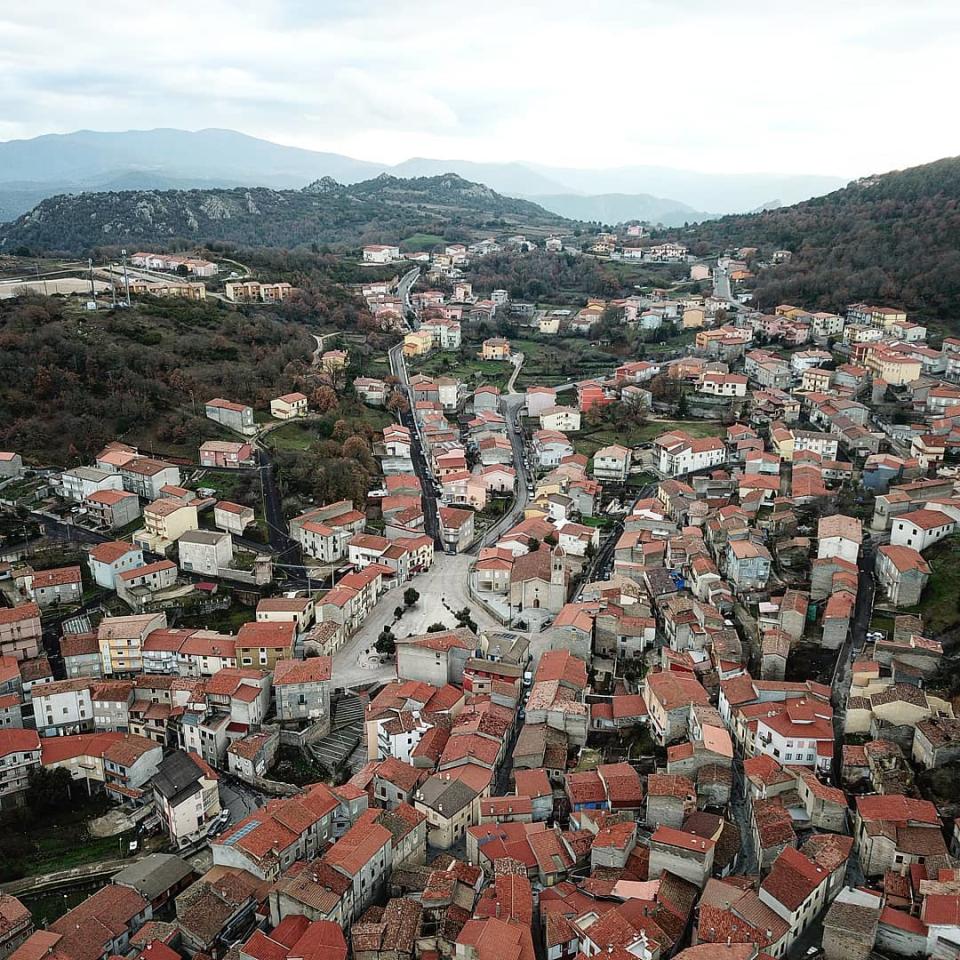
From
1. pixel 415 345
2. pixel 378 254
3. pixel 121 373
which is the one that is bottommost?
pixel 415 345

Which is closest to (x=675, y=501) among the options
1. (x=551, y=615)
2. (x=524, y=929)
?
(x=551, y=615)

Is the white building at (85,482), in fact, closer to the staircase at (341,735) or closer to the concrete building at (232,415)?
the concrete building at (232,415)

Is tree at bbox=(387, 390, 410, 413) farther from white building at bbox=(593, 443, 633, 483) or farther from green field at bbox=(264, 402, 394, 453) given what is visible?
white building at bbox=(593, 443, 633, 483)

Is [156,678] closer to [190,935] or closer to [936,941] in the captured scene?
[190,935]

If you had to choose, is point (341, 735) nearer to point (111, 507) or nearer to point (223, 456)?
point (111, 507)

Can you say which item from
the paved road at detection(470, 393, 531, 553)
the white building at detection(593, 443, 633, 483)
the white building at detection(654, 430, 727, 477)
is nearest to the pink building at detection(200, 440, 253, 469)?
the paved road at detection(470, 393, 531, 553)

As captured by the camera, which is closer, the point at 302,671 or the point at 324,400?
the point at 302,671

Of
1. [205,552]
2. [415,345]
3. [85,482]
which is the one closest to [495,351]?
[415,345]
